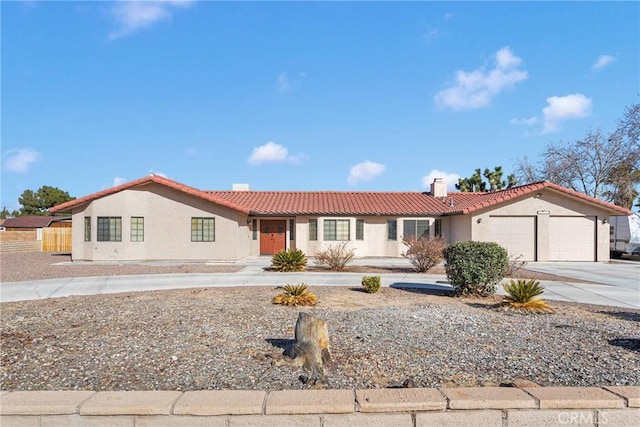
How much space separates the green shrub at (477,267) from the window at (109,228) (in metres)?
17.7

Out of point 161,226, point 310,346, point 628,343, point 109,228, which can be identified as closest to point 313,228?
point 161,226

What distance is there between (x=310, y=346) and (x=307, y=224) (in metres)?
20.2

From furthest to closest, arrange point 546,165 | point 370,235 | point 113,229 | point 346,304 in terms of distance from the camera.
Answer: point 546,165 < point 370,235 < point 113,229 < point 346,304

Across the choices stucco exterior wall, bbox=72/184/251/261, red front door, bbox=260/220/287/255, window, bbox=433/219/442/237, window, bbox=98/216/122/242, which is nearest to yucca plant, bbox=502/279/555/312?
stucco exterior wall, bbox=72/184/251/261

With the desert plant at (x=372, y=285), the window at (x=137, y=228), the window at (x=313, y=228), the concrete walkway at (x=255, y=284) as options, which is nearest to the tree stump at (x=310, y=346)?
the desert plant at (x=372, y=285)

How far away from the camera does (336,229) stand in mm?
25000

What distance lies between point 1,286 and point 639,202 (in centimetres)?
4996

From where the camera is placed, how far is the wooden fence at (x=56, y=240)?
32625 millimetres

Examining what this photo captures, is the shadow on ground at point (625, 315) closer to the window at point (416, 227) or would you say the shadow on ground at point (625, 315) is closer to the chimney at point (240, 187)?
the window at point (416, 227)

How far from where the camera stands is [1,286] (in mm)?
12961

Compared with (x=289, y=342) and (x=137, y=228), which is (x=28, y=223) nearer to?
(x=137, y=228)

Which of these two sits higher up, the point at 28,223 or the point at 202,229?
the point at 28,223

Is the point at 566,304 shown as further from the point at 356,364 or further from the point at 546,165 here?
the point at 546,165

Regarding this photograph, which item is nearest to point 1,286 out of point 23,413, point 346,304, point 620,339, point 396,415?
point 346,304
